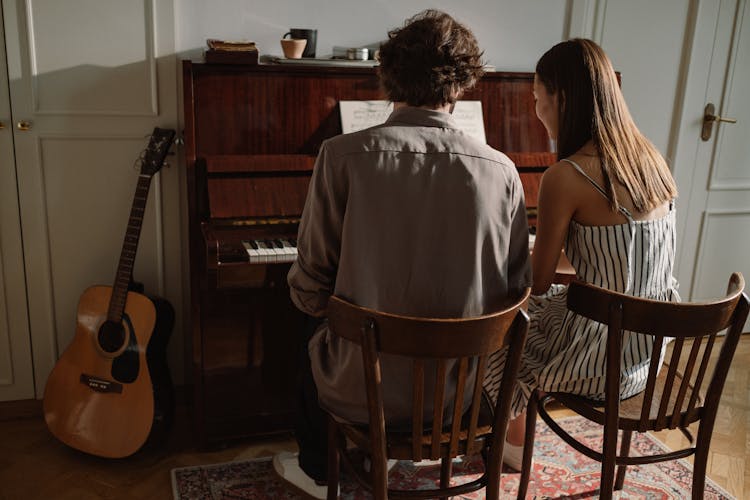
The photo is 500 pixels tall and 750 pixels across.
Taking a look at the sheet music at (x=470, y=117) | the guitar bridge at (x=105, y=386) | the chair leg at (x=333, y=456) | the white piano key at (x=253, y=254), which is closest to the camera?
the chair leg at (x=333, y=456)

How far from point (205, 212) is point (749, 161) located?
2722 millimetres

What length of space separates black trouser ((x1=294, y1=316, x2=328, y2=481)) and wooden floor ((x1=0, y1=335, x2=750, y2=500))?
379 mm

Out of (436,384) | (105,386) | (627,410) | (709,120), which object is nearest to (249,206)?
(105,386)

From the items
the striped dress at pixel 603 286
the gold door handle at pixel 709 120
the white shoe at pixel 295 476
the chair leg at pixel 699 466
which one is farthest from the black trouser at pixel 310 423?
the gold door handle at pixel 709 120

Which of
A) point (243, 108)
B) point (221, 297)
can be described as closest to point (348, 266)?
point (221, 297)

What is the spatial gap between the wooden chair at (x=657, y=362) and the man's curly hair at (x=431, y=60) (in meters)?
0.57

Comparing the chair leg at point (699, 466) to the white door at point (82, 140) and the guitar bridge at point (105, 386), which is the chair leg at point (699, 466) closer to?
the guitar bridge at point (105, 386)

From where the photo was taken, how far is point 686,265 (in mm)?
3615

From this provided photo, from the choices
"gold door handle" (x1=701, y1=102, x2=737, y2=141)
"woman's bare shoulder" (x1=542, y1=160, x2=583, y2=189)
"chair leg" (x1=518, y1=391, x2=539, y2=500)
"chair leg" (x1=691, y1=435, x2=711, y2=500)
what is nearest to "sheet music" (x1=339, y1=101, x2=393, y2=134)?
"woman's bare shoulder" (x1=542, y1=160, x2=583, y2=189)

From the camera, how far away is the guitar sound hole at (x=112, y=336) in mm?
2430

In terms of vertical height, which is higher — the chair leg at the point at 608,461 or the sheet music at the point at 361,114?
the sheet music at the point at 361,114

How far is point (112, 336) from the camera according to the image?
7.98 ft

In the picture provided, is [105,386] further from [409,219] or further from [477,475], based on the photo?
[409,219]

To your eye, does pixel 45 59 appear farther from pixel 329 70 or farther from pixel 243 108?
pixel 329 70
